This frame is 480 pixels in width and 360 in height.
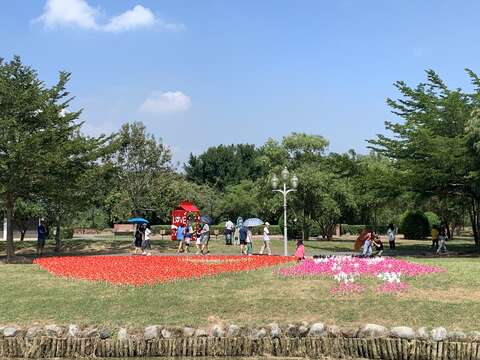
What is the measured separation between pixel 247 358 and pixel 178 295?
3.49m

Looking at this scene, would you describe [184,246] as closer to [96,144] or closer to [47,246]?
[96,144]

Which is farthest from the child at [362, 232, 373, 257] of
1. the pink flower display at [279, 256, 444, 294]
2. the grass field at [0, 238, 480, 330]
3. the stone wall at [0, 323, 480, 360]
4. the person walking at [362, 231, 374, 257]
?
the stone wall at [0, 323, 480, 360]

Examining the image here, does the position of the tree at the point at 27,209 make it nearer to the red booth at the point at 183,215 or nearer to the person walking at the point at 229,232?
the red booth at the point at 183,215

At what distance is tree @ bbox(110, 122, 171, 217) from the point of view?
40.0m

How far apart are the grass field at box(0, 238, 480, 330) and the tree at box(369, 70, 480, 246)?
10905mm

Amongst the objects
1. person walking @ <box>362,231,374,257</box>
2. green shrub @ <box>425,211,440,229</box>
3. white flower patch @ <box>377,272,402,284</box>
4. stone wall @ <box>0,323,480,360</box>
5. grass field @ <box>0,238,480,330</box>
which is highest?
green shrub @ <box>425,211,440,229</box>

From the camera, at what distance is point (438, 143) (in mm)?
23969

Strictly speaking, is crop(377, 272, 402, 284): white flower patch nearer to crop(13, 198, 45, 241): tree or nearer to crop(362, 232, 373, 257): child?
crop(362, 232, 373, 257): child

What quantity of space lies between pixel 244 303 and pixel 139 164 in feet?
101

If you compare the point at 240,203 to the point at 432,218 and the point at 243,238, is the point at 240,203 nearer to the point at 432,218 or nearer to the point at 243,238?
the point at 432,218

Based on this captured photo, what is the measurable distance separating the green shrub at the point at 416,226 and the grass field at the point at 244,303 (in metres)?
29.9

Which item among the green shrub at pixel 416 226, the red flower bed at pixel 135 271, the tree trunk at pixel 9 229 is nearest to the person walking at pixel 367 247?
the red flower bed at pixel 135 271

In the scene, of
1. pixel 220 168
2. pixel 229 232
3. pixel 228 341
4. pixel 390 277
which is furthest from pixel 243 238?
pixel 220 168

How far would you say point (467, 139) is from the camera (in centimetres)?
2373
